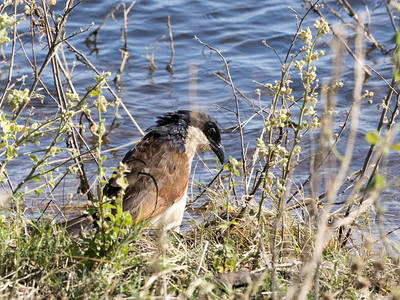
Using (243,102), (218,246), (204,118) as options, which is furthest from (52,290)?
(243,102)

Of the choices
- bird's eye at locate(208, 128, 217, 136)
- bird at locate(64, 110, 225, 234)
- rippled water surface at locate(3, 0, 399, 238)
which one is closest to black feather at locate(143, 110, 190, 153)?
bird at locate(64, 110, 225, 234)

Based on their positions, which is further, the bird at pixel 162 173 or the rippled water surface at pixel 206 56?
the rippled water surface at pixel 206 56

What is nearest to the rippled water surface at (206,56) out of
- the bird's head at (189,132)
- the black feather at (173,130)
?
the bird's head at (189,132)

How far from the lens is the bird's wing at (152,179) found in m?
4.14

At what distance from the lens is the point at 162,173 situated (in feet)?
14.4

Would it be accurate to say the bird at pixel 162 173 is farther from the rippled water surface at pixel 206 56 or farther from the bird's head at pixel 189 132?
the rippled water surface at pixel 206 56

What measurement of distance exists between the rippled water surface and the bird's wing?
1.55 metres

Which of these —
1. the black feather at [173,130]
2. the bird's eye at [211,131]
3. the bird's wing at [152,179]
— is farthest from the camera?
the bird's eye at [211,131]

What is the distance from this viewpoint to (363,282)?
265cm

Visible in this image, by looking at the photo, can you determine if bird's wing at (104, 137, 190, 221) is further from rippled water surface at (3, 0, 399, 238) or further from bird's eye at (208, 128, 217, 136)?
rippled water surface at (3, 0, 399, 238)

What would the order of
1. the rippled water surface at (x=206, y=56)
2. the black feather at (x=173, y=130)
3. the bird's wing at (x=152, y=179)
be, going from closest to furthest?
the bird's wing at (x=152, y=179) < the black feather at (x=173, y=130) < the rippled water surface at (x=206, y=56)

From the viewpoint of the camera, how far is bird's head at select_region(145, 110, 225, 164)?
184 inches

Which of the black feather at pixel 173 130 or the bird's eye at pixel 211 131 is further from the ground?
the black feather at pixel 173 130

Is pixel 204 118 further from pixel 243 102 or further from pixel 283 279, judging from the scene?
pixel 243 102
